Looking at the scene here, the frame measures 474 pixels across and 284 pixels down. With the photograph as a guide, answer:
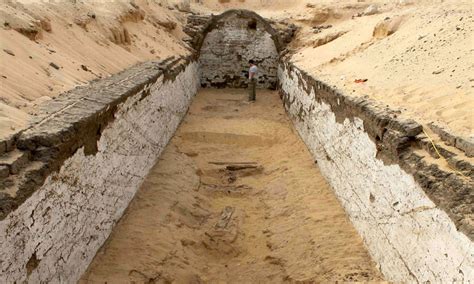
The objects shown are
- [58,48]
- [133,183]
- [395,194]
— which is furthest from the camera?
[58,48]

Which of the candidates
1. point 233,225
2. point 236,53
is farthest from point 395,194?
point 236,53

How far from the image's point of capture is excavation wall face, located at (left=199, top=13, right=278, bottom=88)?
1534 cm

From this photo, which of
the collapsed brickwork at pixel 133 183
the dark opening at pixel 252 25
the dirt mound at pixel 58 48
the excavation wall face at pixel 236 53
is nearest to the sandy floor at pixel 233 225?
the collapsed brickwork at pixel 133 183

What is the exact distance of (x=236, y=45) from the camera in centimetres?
1546

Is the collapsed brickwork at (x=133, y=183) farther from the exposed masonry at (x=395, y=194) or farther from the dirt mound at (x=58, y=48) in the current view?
the dirt mound at (x=58, y=48)

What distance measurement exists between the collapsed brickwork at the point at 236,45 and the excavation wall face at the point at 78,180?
913 centimetres

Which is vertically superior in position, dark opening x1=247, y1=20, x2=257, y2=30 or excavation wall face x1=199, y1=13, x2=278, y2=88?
dark opening x1=247, y1=20, x2=257, y2=30

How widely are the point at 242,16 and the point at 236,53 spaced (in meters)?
1.28

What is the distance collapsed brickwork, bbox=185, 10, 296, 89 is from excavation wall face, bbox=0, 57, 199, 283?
9.13 metres

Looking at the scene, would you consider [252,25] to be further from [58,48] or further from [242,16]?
[58,48]

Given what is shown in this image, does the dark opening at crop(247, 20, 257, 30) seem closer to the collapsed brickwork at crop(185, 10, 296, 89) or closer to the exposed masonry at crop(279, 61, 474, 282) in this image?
the collapsed brickwork at crop(185, 10, 296, 89)

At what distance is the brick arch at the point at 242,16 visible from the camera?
49.8ft

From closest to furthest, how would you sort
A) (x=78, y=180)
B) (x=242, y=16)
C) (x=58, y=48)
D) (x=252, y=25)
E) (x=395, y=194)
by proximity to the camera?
1. (x=78, y=180)
2. (x=395, y=194)
3. (x=58, y=48)
4. (x=242, y=16)
5. (x=252, y=25)

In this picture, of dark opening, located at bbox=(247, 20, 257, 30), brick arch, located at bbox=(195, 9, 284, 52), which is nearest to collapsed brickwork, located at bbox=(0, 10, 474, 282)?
brick arch, located at bbox=(195, 9, 284, 52)
